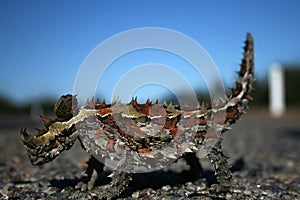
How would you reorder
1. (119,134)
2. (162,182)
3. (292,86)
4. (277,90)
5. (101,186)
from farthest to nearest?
(292,86), (277,90), (162,182), (101,186), (119,134)

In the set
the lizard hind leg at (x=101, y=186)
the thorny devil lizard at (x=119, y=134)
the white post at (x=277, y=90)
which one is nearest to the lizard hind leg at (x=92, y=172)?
the lizard hind leg at (x=101, y=186)

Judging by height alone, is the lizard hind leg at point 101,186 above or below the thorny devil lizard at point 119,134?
below

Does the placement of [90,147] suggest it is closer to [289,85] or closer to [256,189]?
[256,189]

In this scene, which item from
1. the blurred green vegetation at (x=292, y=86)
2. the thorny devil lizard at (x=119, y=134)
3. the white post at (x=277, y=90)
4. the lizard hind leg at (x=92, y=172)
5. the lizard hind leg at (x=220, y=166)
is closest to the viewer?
the thorny devil lizard at (x=119, y=134)

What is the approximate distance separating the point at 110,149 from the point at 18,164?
12.5ft

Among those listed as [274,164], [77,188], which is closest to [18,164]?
[77,188]

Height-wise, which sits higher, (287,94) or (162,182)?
(287,94)

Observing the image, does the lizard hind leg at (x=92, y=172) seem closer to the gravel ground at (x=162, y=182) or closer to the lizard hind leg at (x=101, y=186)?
the lizard hind leg at (x=101, y=186)

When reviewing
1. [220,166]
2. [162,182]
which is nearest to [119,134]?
[220,166]

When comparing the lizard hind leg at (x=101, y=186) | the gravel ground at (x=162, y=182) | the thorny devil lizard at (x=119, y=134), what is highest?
the thorny devil lizard at (x=119, y=134)

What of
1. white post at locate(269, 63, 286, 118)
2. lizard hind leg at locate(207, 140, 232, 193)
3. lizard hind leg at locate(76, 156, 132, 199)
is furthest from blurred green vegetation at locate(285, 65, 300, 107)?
lizard hind leg at locate(76, 156, 132, 199)

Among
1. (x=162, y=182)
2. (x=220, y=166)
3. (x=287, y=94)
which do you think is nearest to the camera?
(x=220, y=166)

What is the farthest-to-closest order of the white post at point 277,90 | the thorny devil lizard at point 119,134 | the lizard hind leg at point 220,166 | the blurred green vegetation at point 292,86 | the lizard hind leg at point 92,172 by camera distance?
the blurred green vegetation at point 292,86 < the white post at point 277,90 < the lizard hind leg at point 92,172 < the lizard hind leg at point 220,166 < the thorny devil lizard at point 119,134

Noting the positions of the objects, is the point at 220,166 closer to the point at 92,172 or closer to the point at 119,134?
the point at 119,134
